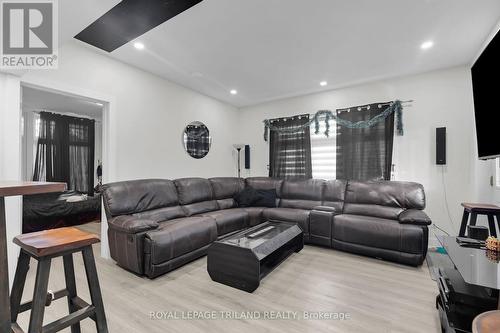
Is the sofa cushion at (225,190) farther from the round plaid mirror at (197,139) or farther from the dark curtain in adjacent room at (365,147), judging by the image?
the dark curtain in adjacent room at (365,147)

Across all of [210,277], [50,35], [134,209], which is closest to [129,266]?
[134,209]

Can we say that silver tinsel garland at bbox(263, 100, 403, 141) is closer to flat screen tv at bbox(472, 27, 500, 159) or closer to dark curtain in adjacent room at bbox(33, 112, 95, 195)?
flat screen tv at bbox(472, 27, 500, 159)

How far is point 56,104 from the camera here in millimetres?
4891

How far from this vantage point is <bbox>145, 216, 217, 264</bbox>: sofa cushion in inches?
91.1

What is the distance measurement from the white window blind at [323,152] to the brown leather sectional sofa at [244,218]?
0.34 m

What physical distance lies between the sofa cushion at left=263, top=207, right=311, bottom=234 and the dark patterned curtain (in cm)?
172

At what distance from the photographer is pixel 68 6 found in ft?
6.13

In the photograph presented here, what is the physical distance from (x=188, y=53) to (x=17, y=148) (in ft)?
6.79

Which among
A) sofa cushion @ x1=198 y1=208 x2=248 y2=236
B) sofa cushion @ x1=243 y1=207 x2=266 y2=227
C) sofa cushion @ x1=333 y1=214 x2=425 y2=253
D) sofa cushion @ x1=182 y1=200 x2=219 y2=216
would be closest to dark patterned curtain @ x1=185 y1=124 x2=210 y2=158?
sofa cushion @ x1=182 y1=200 x2=219 y2=216

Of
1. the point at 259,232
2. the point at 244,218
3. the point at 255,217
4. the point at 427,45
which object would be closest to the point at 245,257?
the point at 259,232

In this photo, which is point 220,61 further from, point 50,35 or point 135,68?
point 50,35

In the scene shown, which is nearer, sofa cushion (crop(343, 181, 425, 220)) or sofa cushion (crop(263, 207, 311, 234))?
sofa cushion (crop(343, 181, 425, 220))

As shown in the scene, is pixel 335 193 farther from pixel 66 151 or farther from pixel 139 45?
pixel 66 151

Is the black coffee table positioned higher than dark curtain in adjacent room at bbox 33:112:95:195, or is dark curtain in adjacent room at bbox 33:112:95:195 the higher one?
→ dark curtain in adjacent room at bbox 33:112:95:195
